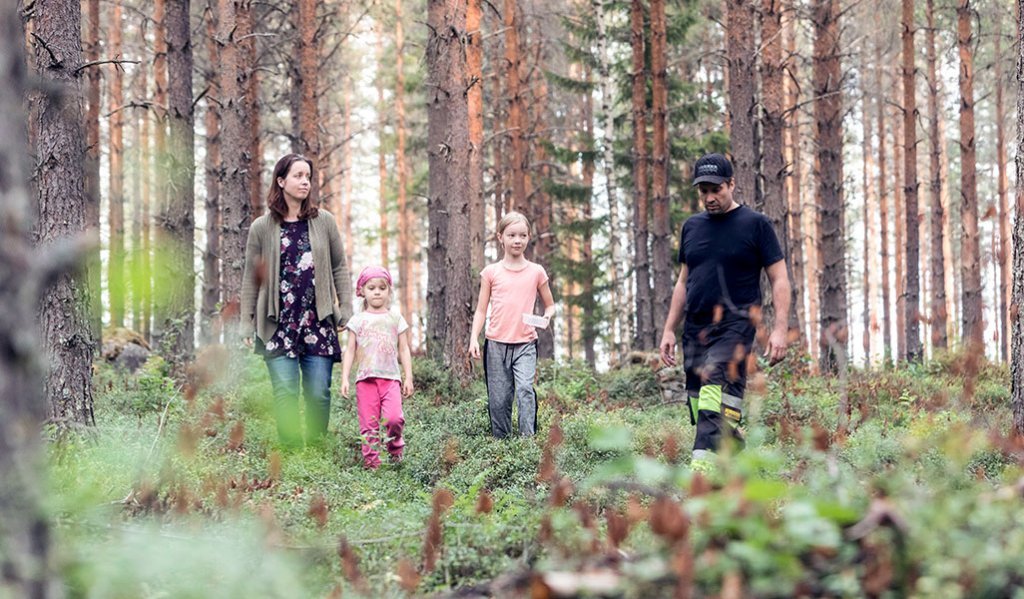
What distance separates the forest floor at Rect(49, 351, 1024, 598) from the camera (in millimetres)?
2318

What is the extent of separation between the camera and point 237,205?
12.7m

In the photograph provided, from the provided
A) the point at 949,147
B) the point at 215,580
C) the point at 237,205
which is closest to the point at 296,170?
the point at 215,580

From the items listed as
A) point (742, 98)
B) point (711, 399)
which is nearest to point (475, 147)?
point (742, 98)

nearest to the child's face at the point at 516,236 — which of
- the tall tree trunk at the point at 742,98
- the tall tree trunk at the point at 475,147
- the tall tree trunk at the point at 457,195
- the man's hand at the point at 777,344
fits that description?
the man's hand at the point at 777,344

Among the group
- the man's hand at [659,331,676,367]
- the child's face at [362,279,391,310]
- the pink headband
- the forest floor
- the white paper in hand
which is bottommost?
the forest floor

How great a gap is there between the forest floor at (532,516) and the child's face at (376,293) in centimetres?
124

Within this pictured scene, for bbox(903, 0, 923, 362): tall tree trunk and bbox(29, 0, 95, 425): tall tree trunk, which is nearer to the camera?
bbox(29, 0, 95, 425): tall tree trunk

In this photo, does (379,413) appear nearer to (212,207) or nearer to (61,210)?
(61,210)

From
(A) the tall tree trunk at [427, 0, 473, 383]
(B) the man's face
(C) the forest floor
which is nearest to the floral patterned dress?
(C) the forest floor

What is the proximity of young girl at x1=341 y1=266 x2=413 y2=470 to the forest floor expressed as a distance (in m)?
0.34

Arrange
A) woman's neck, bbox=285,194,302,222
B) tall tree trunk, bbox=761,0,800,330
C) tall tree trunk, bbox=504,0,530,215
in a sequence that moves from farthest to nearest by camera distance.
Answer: tall tree trunk, bbox=504,0,530,215
tall tree trunk, bbox=761,0,800,330
woman's neck, bbox=285,194,302,222

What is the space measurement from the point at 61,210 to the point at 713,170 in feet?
15.6

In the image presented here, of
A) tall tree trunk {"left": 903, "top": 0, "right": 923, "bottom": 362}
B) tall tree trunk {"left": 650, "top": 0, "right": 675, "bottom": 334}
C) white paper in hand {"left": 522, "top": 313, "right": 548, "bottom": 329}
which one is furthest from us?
tall tree trunk {"left": 650, "top": 0, "right": 675, "bottom": 334}

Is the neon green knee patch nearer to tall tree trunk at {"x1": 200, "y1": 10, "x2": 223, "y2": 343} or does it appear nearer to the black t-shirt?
the black t-shirt
